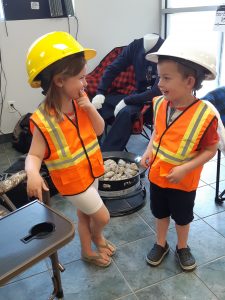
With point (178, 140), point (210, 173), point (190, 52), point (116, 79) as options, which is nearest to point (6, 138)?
point (116, 79)

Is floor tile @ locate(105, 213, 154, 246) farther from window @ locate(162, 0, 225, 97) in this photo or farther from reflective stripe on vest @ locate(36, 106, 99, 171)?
window @ locate(162, 0, 225, 97)

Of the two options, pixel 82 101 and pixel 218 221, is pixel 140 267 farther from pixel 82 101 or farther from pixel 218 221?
pixel 82 101

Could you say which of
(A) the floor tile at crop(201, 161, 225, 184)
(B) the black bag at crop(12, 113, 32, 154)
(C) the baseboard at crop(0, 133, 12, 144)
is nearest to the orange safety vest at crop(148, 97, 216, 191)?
(A) the floor tile at crop(201, 161, 225, 184)

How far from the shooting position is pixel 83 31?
3539 millimetres

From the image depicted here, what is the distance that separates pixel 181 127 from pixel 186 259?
0.74m

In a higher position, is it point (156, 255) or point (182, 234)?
point (182, 234)

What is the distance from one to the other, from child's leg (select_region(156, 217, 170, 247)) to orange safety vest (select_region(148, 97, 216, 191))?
0.30m

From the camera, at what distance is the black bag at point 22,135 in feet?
10.4

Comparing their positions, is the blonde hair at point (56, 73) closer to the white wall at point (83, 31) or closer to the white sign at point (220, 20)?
the white sign at point (220, 20)

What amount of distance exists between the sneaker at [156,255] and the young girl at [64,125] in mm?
409

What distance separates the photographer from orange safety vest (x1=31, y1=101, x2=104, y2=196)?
1.25 metres

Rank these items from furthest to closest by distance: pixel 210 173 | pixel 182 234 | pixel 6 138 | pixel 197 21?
pixel 6 138 → pixel 197 21 → pixel 210 173 → pixel 182 234

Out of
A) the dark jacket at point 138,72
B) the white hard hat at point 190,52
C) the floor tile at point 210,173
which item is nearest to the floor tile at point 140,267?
the floor tile at point 210,173

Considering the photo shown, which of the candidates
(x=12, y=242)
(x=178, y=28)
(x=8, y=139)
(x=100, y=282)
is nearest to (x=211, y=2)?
(x=178, y=28)
